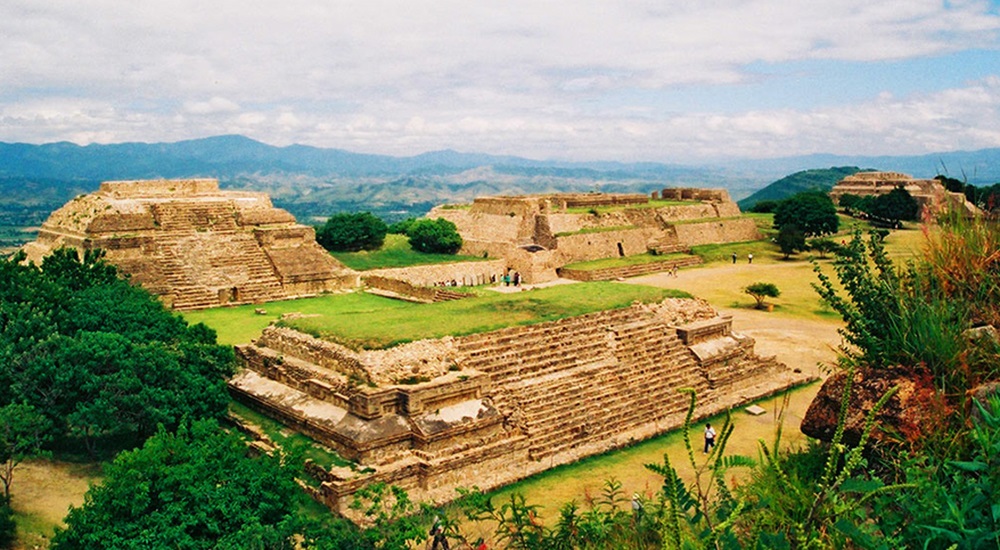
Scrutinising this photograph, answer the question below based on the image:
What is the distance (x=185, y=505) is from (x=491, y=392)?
210 inches

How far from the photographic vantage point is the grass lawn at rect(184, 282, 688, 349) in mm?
12828

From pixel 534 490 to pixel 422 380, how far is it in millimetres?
2300

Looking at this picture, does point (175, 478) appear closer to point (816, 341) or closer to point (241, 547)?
point (241, 547)

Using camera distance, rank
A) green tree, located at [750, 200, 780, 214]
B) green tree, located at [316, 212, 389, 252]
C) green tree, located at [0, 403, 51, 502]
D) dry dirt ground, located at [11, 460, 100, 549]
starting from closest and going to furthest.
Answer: dry dirt ground, located at [11, 460, 100, 549] → green tree, located at [0, 403, 51, 502] → green tree, located at [316, 212, 389, 252] → green tree, located at [750, 200, 780, 214]

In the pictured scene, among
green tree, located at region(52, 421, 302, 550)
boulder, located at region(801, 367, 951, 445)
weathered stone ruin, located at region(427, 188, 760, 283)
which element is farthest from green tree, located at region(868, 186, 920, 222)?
green tree, located at region(52, 421, 302, 550)

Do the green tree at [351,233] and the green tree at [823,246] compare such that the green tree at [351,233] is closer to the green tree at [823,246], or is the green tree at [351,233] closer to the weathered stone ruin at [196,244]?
the weathered stone ruin at [196,244]

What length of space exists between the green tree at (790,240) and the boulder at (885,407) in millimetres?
28688

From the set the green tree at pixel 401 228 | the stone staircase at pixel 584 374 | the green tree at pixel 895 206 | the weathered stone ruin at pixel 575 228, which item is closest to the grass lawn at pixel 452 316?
the stone staircase at pixel 584 374

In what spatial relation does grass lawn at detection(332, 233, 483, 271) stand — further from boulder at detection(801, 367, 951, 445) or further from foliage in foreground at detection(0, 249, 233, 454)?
boulder at detection(801, 367, 951, 445)

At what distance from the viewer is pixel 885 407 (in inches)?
257

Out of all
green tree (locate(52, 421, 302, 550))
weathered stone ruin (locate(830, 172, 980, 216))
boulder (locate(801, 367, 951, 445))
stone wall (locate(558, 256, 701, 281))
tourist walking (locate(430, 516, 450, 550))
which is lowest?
tourist walking (locate(430, 516, 450, 550))

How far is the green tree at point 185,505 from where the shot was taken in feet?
24.4

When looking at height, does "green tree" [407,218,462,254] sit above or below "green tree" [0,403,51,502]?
above

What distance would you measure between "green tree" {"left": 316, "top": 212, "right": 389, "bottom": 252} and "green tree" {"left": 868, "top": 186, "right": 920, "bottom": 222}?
2724 cm
